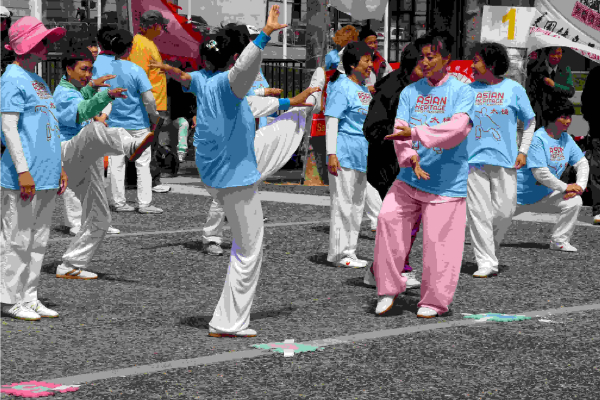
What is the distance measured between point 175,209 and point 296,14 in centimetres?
2330

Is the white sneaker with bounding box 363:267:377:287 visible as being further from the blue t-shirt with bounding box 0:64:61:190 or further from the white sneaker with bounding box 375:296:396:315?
the blue t-shirt with bounding box 0:64:61:190

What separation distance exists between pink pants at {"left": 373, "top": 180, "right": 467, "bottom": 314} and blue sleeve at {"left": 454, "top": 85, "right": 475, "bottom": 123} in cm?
60

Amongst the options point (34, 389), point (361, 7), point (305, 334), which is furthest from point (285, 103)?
point (361, 7)

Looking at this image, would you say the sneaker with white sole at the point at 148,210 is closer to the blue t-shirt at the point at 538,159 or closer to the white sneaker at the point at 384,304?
the blue t-shirt at the point at 538,159

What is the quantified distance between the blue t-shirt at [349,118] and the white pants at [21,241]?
2869 mm

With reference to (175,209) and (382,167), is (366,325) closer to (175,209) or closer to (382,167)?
(382,167)

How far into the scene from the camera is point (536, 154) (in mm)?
9273

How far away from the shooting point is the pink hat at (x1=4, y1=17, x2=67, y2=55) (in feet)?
20.3

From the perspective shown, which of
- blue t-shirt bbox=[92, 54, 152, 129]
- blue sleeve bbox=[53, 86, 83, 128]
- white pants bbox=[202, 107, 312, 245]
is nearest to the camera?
white pants bbox=[202, 107, 312, 245]

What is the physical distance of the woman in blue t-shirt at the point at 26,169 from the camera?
6.07m

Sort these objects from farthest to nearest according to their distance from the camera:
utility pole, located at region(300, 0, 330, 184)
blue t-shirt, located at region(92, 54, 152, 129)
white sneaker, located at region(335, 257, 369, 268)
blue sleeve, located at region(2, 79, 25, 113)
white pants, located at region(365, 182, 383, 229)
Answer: utility pole, located at region(300, 0, 330, 184), blue t-shirt, located at region(92, 54, 152, 129), white pants, located at region(365, 182, 383, 229), white sneaker, located at region(335, 257, 369, 268), blue sleeve, located at region(2, 79, 25, 113)

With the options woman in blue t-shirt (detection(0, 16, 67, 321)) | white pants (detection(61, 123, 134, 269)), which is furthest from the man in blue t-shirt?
woman in blue t-shirt (detection(0, 16, 67, 321))

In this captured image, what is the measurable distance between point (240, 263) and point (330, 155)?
8.30 feet

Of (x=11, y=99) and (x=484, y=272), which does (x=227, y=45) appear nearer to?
(x=11, y=99)
